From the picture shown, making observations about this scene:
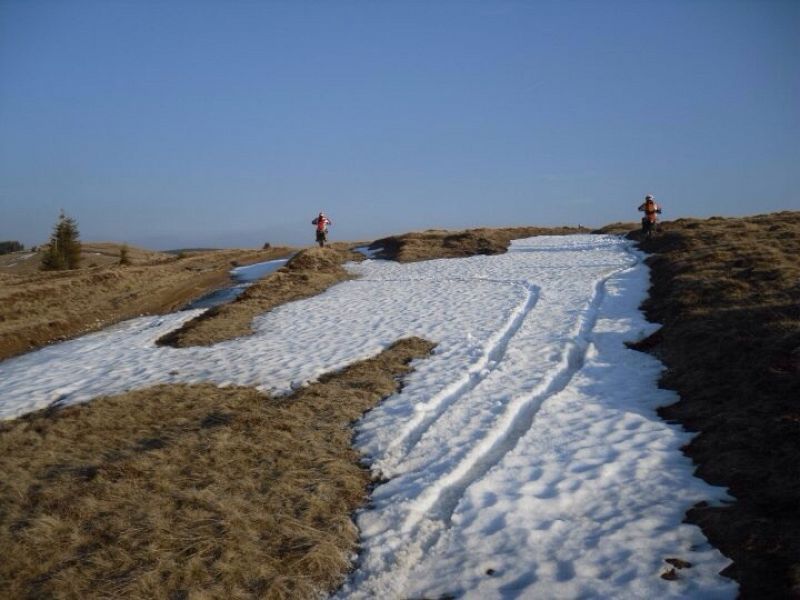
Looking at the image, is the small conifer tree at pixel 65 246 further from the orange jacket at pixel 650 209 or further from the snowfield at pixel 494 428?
the orange jacket at pixel 650 209

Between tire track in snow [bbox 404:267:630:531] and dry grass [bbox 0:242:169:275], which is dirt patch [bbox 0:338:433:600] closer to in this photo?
tire track in snow [bbox 404:267:630:531]

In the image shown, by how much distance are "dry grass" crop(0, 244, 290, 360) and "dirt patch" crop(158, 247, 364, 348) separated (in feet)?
13.3

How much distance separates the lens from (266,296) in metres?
22.0

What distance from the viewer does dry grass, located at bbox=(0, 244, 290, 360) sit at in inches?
780

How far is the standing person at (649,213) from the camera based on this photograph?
98.9 feet

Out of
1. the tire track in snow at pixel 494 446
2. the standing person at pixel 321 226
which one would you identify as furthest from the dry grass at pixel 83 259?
the tire track in snow at pixel 494 446

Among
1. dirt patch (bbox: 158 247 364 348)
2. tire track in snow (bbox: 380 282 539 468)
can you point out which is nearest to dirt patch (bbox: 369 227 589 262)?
dirt patch (bbox: 158 247 364 348)

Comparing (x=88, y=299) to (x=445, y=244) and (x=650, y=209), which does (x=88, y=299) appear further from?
(x=650, y=209)

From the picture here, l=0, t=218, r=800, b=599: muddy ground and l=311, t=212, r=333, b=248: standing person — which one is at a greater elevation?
l=311, t=212, r=333, b=248: standing person

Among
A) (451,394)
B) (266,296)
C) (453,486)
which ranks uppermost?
A: (266,296)

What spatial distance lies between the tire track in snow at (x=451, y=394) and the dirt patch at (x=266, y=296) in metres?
7.80

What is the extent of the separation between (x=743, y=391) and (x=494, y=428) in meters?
4.10

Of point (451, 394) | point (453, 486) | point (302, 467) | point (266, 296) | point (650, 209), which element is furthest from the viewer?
point (650, 209)

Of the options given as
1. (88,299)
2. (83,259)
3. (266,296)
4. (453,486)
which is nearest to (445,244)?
(266,296)
